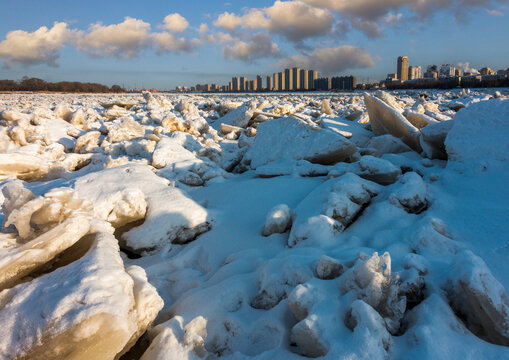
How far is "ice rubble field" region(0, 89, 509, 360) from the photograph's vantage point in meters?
1.33

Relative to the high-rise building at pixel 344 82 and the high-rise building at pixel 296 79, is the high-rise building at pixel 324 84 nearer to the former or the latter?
the high-rise building at pixel 344 82

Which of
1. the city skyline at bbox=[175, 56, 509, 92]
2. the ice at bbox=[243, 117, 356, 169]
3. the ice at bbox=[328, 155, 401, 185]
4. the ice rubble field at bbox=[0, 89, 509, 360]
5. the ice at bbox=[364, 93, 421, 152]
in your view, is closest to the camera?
the ice rubble field at bbox=[0, 89, 509, 360]

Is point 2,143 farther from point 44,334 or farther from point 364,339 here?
point 364,339

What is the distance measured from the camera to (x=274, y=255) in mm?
2297

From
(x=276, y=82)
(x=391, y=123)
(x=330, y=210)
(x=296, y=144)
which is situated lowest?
(x=330, y=210)

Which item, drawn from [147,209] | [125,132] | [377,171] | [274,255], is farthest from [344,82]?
[274,255]

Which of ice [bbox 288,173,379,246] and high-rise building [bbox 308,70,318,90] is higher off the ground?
high-rise building [bbox 308,70,318,90]

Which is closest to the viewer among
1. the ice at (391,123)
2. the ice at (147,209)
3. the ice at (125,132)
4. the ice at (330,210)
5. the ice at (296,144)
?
the ice at (330,210)

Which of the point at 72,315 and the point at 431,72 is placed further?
the point at 431,72

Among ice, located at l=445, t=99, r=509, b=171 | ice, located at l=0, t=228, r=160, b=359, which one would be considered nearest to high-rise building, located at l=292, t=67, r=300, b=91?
ice, located at l=445, t=99, r=509, b=171

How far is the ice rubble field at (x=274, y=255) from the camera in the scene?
52.2 inches

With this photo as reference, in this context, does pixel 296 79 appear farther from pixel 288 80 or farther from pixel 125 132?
pixel 125 132

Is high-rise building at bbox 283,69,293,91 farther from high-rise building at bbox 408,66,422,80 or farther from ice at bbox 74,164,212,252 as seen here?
ice at bbox 74,164,212,252

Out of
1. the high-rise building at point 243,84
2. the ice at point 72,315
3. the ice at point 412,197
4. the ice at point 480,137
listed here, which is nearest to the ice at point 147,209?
the ice at point 72,315
